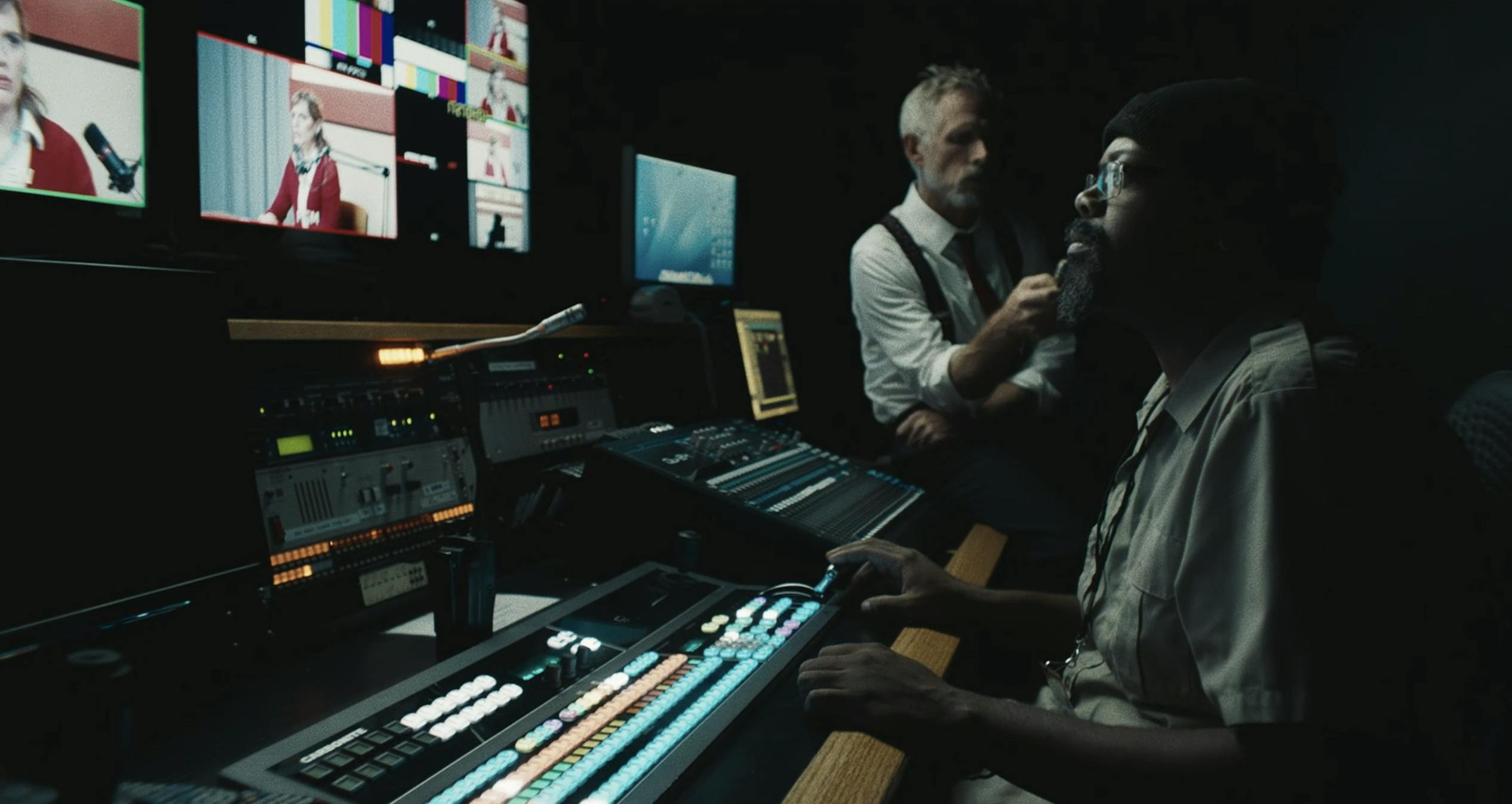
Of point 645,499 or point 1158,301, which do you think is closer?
point 1158,301

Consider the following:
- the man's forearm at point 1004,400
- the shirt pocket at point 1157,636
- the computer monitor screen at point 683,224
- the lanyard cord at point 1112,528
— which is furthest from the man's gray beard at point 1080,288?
the computer monitor screen at point 683,224

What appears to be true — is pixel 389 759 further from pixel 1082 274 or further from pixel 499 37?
pixel 499 37

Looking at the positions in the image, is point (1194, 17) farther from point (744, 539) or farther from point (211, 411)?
point (211, 411)

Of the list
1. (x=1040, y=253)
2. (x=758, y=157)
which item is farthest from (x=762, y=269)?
(x=1040, y=253)

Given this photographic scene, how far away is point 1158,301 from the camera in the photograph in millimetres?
1001

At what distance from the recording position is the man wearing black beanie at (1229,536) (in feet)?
2.31

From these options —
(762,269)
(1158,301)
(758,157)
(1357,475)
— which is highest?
(758,157)

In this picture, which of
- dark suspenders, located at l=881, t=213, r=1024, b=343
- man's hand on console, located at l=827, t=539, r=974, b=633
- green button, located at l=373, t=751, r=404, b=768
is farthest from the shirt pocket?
dark suspenders, located at l=881, t=213, r=1024, b=343

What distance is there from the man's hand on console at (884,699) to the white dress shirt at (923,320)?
4.77 feet

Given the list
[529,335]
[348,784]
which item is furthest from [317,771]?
[529,335]

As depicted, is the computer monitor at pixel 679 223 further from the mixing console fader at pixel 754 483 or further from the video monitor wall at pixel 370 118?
the mixing console fader at pixel 754 483

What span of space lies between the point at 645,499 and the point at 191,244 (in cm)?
77

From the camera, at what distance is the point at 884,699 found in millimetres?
821

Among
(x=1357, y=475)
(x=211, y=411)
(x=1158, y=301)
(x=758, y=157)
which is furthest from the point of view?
(x=758, y=157)
